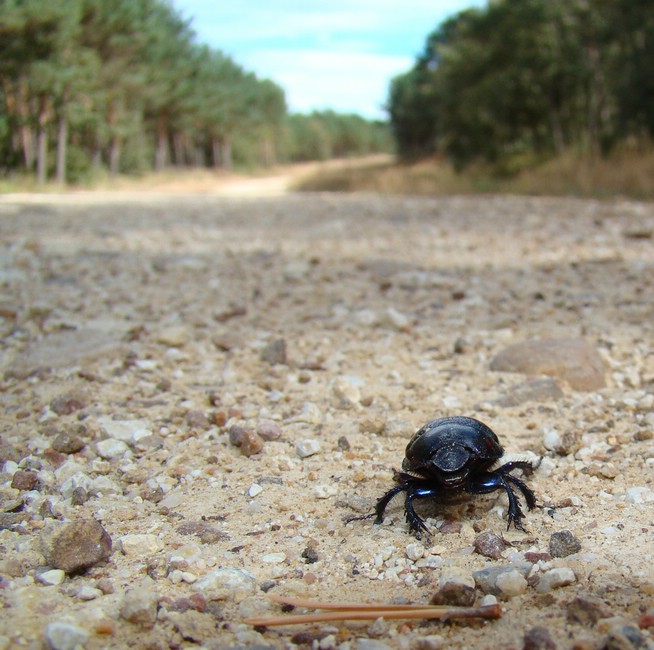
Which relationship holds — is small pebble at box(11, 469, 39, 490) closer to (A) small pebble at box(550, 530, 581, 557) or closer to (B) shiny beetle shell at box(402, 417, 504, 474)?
(B) shiny beetle shell at box(402, 417, 504, 474)

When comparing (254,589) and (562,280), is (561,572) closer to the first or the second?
(254,589)

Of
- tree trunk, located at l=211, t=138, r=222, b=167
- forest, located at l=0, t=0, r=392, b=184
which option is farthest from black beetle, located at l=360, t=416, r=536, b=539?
tree trunk, located at l=211, t=138, r=222, b=167

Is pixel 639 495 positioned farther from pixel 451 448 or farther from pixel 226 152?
pixel 226 152

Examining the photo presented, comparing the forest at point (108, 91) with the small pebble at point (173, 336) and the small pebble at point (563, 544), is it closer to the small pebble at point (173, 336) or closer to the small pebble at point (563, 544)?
the small pebble at point (173, 336)

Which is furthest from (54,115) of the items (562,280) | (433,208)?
(562,280)

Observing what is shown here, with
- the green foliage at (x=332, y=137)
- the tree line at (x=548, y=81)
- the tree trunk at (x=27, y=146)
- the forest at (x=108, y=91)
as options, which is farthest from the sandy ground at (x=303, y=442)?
the green foliage at (x=332, y=137)

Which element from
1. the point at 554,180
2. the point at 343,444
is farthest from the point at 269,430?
the point at 554,180
